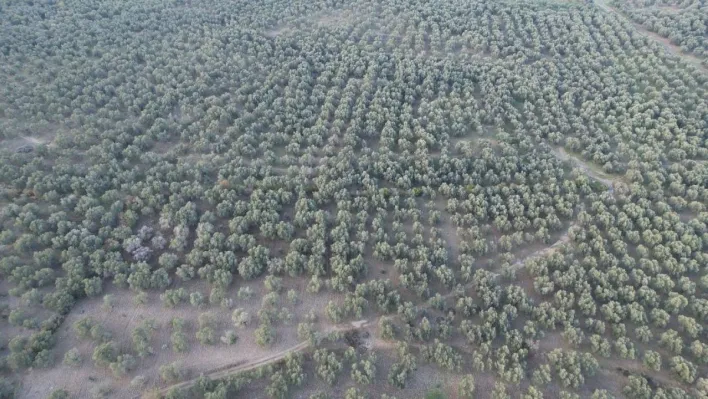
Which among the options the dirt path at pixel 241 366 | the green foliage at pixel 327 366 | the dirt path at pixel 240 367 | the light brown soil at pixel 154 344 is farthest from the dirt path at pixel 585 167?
the dirt path at pixel 240 367

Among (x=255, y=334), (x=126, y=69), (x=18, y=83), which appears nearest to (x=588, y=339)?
(x=255, y=334)

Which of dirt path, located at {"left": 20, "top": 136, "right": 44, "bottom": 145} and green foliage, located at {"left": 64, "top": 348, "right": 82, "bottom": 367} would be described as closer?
green foliage, located at {"left": 64, "top": 348, "right": 82, "bottom": 367}

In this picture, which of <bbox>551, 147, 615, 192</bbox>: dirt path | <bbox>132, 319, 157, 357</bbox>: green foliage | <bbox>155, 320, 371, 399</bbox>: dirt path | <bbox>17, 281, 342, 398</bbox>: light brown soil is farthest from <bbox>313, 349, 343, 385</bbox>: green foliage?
<bbox>551, 147, 615, 192</bbox>: dirt path

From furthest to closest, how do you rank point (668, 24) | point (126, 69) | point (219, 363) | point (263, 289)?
1. point (668, 24)
2. point (126, 69)
3. point (263, 289)
4. point (219, 363)

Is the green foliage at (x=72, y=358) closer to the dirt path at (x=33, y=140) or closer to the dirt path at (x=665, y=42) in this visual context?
the dirt path at (x=33, y=140)

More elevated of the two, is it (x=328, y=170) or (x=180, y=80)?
(x=180, y=80)

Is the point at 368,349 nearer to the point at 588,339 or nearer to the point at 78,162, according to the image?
the point at 588,339

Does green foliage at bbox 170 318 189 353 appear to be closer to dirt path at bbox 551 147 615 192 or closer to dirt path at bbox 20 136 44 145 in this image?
dirt path at bbox 20 136 44 145

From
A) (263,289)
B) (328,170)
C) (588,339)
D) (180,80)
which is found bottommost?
(588,339)
